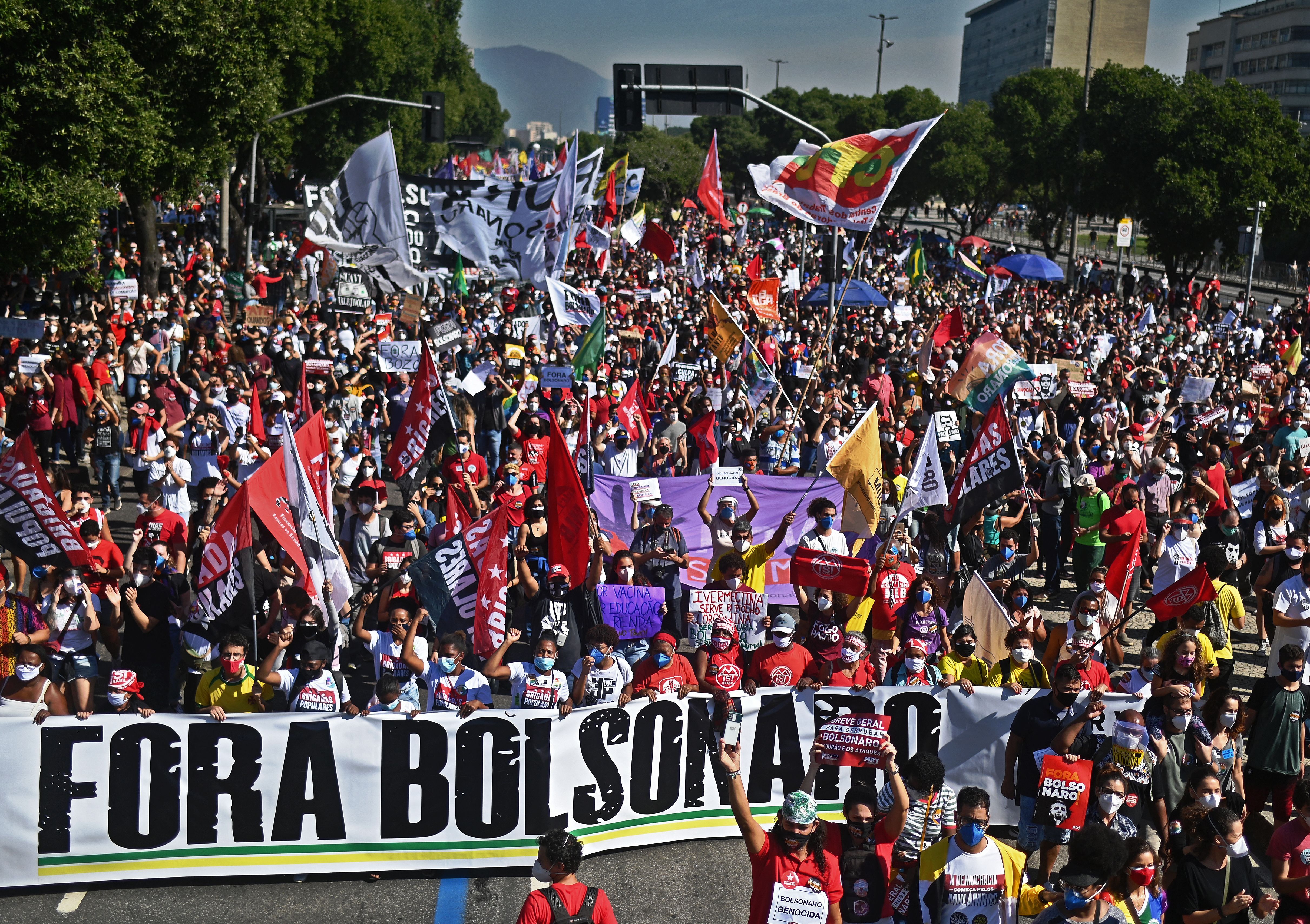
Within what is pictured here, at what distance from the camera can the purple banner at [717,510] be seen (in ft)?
34.5

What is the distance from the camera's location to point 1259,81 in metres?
106

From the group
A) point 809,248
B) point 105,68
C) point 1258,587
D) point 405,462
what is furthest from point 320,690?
point 809,248

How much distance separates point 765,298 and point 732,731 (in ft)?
48.6

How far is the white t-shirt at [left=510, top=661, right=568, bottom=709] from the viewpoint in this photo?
7.32 metres

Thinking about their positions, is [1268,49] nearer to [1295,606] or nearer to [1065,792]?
[1295,606]

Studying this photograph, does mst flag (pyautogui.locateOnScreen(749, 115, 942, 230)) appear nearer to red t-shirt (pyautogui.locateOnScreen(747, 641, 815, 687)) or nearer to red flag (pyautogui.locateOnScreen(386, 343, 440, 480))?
red flag (pyautogui.locateOnScreen(386, 343, 440, 480))

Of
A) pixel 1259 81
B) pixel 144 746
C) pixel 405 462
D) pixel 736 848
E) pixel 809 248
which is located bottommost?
pixel 736 848

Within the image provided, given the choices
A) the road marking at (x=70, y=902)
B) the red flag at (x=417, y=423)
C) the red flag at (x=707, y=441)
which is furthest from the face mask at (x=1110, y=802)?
the red flag at (x=707, y=441)

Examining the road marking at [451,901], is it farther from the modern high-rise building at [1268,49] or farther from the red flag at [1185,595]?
the modern high-rise building at [1268,49]

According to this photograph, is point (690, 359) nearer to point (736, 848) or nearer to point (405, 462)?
point (405, 462)

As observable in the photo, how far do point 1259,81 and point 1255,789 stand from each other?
114m

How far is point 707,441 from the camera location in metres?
13.8

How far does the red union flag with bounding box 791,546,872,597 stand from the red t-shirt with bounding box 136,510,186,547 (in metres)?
4.97

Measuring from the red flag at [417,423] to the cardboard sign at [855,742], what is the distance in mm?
6606
